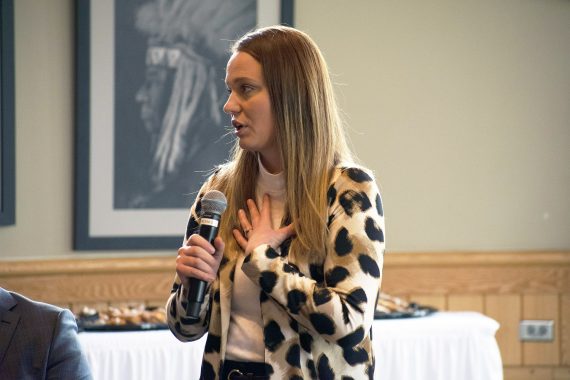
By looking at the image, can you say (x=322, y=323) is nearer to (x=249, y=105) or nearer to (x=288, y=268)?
(x=288, y=268)

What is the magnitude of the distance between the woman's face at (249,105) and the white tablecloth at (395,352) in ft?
5.02

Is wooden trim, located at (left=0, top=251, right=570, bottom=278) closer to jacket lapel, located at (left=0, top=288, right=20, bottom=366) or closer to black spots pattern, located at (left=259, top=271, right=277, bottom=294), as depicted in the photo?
jacket lapel, located at (left=0, top=288, right=20, bottom=366)

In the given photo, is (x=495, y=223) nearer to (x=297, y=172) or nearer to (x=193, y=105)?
(x=193, y=105)

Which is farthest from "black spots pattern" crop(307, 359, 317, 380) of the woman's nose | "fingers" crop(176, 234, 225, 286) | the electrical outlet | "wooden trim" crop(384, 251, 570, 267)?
the electrical outlet

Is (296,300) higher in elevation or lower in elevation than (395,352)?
higher

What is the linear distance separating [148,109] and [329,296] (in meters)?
2.37

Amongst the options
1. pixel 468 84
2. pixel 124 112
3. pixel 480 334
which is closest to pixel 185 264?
pixel 480 334

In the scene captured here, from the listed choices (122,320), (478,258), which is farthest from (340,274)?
(478,258)

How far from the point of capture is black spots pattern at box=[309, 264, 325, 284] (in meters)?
1.81

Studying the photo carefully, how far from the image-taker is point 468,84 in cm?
423

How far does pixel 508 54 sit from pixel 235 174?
8.48 feet

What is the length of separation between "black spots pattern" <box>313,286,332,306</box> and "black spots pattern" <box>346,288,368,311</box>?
0.12ft

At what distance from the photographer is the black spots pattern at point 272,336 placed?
177cm

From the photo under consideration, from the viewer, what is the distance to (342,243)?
1761 millimetres
